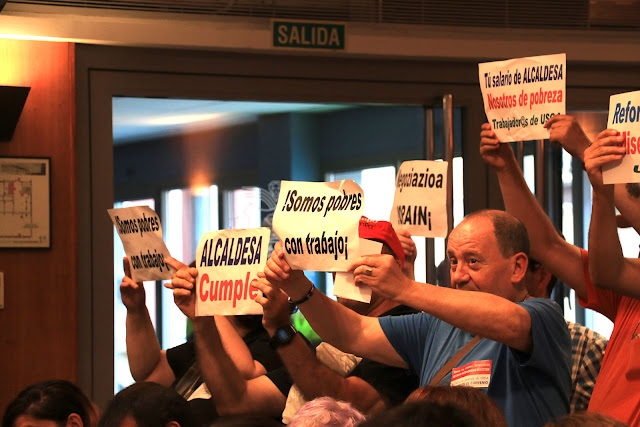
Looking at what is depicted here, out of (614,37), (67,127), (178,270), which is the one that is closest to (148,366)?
(178,270)

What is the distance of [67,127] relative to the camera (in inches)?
183

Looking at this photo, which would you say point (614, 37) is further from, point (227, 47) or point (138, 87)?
point (138, 87)

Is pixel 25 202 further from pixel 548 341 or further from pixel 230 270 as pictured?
pixel 548 341

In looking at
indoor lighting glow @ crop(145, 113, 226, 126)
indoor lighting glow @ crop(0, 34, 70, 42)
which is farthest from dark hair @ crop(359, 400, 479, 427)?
indoor lighting glow @ crop(145, 113, 226, 126)

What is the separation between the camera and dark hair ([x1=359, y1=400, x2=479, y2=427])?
49.6 inches

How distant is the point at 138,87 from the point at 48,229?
86 cm

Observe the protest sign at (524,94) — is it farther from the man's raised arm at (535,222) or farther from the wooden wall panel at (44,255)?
the wooden wall panel at (44,255)

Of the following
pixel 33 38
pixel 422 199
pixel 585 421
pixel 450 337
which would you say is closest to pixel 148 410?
pixel 450 337

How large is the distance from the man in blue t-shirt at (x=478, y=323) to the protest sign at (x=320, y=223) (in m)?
0.06

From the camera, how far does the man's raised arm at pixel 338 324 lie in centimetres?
281

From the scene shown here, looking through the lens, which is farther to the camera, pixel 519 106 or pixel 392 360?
pixel 519 106

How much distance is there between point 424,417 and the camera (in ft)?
4.17

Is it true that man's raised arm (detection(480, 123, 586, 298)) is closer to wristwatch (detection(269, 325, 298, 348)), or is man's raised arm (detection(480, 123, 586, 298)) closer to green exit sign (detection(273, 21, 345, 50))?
wristwatch (detection(269, 325, 298, 348))

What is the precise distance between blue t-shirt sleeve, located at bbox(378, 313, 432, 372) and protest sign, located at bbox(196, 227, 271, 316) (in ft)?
1.45
